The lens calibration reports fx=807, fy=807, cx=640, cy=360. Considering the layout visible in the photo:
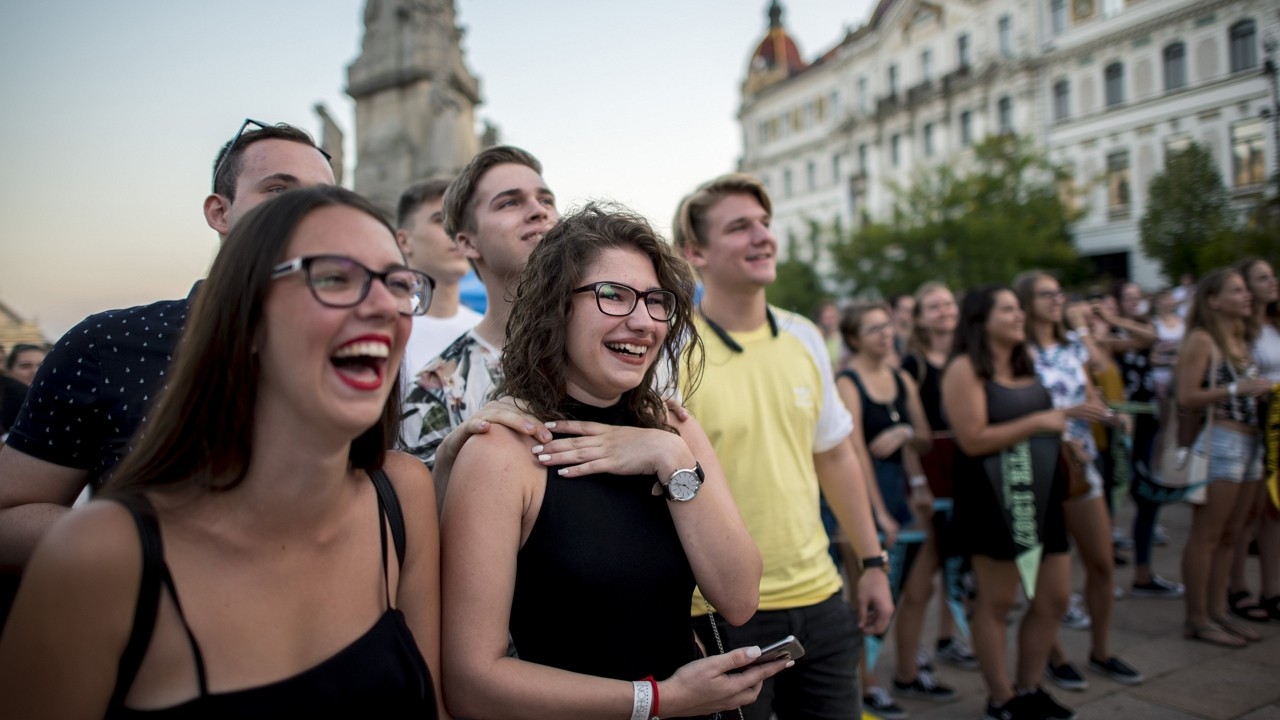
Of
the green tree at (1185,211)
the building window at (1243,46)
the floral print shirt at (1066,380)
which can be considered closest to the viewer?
the floral print shirt at (1066,380)

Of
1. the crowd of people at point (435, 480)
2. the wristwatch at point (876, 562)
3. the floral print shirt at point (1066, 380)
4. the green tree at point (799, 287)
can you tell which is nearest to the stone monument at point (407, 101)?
the crowd of people at point (435, 480)

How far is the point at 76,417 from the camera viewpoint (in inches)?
71.8

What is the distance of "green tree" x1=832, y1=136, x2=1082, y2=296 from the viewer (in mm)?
29281

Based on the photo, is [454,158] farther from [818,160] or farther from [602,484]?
[818,160]

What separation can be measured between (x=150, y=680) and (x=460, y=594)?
0.55 m

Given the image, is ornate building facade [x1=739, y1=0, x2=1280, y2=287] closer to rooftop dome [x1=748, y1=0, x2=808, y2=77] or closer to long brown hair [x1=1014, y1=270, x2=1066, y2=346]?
rooftop dome [x1=748, y1=0, x2=808, y2=77]

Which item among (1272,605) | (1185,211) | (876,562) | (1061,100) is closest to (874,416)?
(876,562)

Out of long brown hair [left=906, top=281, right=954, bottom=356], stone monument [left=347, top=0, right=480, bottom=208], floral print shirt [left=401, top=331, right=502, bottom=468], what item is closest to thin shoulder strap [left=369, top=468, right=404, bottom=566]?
floral print shirt [left=401, top=331, right=502, bottom=468]

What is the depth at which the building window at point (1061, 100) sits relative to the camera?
118 feet

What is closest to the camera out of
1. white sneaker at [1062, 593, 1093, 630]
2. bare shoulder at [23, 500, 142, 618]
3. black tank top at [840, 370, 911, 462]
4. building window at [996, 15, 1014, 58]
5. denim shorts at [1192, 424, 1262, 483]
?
bare shoulder at [23, 500, 142, 618]

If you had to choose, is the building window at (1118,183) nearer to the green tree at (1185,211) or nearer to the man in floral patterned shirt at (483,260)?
the green tree at (1185,211)

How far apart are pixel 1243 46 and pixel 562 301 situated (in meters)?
35.9

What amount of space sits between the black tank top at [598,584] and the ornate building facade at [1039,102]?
21451 millimetres

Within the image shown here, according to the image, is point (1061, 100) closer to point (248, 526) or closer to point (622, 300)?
point (622, 300)
